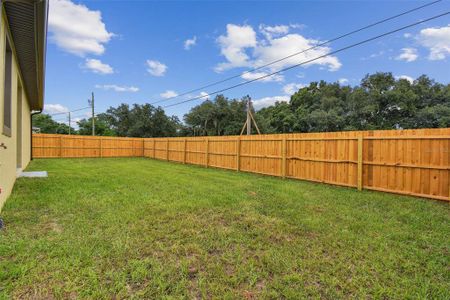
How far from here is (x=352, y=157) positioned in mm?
6379

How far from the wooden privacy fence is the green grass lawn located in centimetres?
78

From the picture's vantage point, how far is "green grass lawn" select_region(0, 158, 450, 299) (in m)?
1.96

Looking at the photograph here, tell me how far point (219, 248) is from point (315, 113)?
27.8 meters

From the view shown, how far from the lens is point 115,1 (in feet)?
24.7

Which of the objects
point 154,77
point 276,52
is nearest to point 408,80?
point 276,52

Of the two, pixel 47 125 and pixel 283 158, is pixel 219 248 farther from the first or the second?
pixel 47 125

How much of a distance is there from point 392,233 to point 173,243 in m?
2.78

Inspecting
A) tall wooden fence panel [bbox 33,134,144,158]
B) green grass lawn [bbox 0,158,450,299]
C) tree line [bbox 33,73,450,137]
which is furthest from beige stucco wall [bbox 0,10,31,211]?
tree line [bbox 33,73,450,137]

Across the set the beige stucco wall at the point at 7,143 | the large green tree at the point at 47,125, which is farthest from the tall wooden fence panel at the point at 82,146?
the large green tree at the point at 47,125

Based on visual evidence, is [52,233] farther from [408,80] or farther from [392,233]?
[408,80]

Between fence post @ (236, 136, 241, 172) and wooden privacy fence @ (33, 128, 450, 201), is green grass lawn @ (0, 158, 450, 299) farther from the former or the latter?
fence post @ (236, 136, 241, 172)

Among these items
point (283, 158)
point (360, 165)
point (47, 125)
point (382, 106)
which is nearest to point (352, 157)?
point (360, 165)

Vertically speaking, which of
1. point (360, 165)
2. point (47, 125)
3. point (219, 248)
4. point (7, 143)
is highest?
point (47, 125)

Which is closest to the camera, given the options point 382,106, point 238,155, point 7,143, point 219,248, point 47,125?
point 219,248
